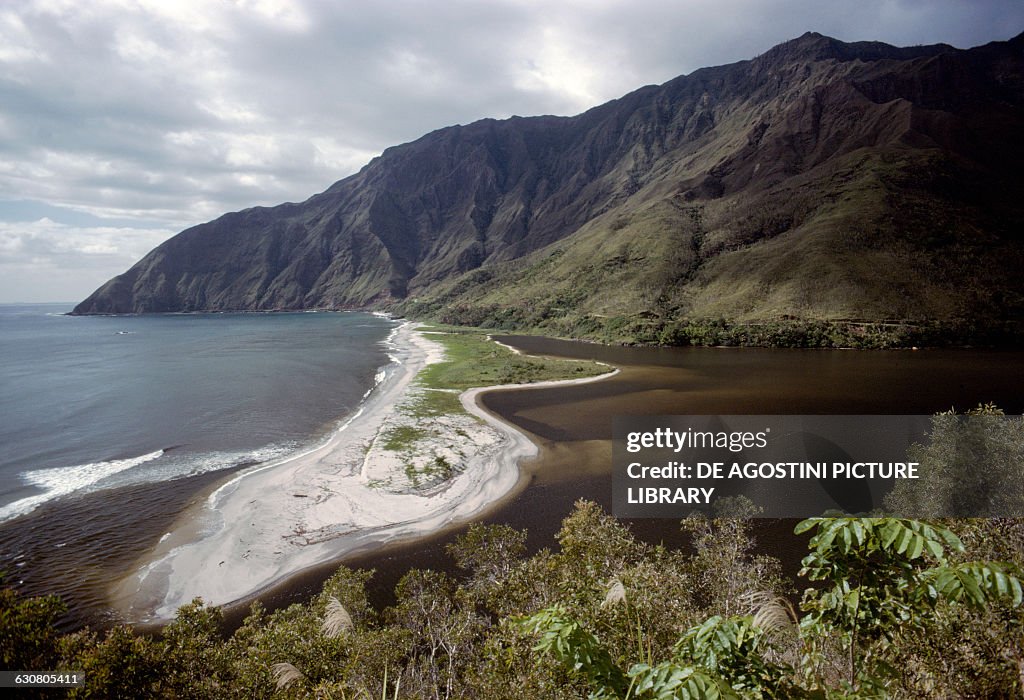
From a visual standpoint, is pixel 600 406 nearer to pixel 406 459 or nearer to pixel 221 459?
pixel 406 459

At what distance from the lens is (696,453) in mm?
40031

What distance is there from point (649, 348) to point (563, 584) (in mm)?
114824

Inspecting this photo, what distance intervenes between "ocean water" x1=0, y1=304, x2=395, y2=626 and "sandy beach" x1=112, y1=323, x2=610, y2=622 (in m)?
2.30

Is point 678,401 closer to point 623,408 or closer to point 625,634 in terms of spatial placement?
point 623,408

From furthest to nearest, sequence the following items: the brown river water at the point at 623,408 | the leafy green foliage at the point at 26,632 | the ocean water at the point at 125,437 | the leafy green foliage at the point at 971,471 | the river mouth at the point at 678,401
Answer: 1. the ocean water at the point at 125,437
2. the river mouth at the point at 678,401
3. the brown river water at the point at 623,408
4. the leafy green foliage at the point at 971,471
5. the leafy green foliage at the point at 26,632

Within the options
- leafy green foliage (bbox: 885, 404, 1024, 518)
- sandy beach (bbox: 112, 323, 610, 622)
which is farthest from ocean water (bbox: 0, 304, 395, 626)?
leafy green foliage (bbox: 885, 404, 1024, 518)

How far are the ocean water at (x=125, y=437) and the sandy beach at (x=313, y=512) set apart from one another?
2.30 metres

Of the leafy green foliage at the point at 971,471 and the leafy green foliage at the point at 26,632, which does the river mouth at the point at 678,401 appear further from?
the leafy green foliage at the point at 26,632

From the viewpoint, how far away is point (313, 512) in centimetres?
3247

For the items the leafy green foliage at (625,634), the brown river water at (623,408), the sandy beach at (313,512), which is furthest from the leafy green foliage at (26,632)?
the brown river water at (623,408)

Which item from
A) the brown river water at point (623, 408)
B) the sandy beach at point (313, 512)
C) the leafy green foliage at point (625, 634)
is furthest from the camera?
the brown river water at point (623, 408)

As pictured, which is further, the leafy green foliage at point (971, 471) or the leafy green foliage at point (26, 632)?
the leafy green foliage at point (971, 471)

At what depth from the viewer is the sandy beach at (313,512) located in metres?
24.4

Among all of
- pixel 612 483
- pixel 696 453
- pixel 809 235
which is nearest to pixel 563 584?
pixel 612 483
